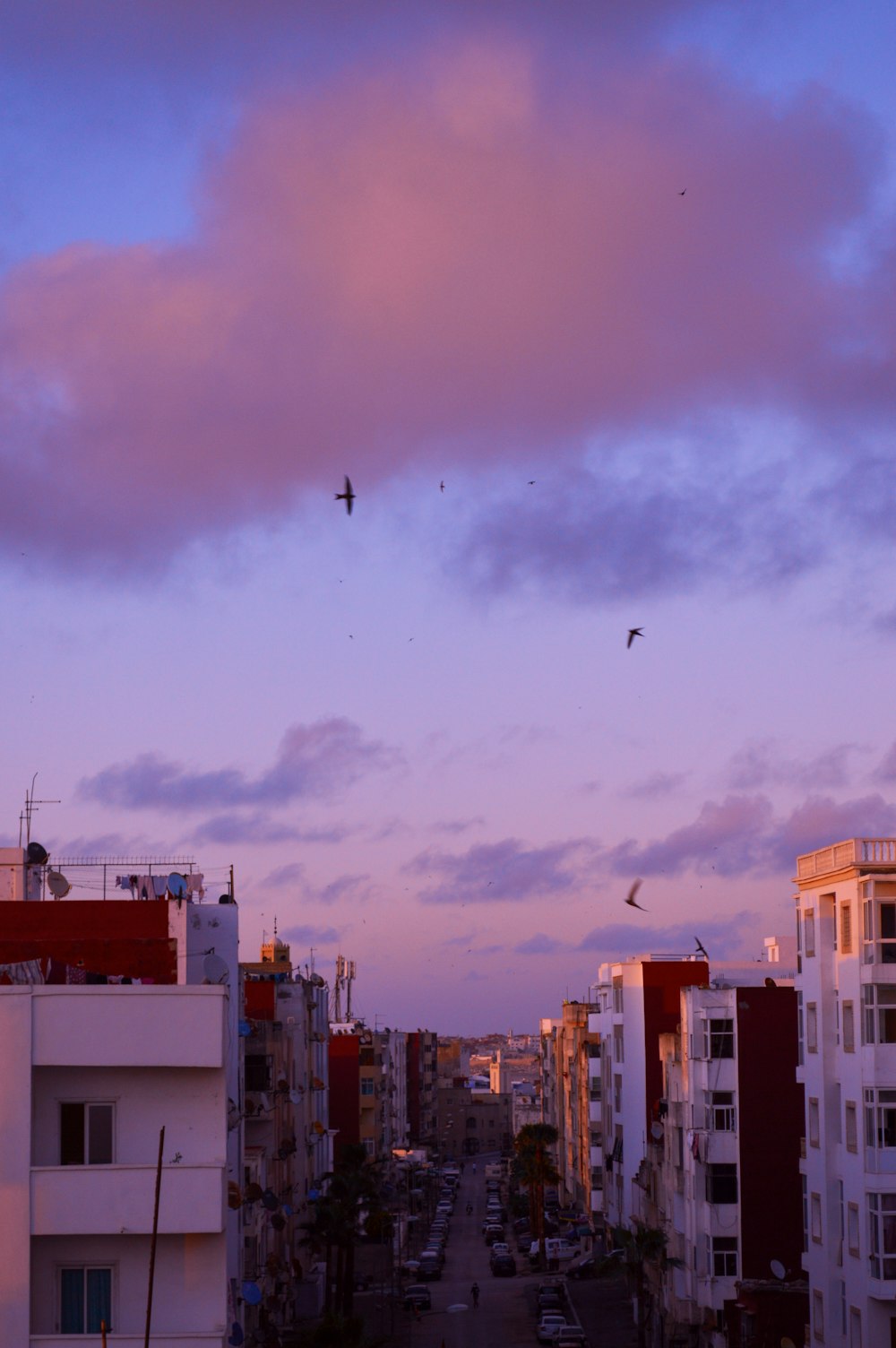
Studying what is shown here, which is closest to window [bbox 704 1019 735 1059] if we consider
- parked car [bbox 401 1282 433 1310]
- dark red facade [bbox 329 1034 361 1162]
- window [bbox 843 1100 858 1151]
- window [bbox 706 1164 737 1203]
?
window [bbox 706 1164 737 1203]

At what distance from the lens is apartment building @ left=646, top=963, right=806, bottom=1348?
62344 mm

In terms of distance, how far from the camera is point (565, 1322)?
255 ft

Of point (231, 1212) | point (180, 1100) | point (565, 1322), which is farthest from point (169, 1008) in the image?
point (565, 1322)

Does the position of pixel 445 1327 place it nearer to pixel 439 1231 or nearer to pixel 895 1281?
pixel 895 1281

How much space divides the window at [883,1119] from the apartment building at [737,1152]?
12.7 metres

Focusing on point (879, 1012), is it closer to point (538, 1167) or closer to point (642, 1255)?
point (642, 1255)

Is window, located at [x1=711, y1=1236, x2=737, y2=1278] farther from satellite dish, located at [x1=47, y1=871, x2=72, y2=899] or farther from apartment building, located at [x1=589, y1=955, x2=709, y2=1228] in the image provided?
satellite dish, located at [x1=47, y1=871, x2=72, y2=899]

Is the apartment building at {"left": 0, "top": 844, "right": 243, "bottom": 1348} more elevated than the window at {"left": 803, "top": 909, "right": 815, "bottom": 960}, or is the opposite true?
the window at {"left": 803, "top": 909, "right": 815, "bottom": 960}

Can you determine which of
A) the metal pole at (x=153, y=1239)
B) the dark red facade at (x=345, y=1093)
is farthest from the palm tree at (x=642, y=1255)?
the dark red facade at (x=345, y=1093)

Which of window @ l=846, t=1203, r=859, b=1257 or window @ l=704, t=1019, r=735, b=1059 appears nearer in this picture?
window @ l=846, t=1203, r=859, b=1257

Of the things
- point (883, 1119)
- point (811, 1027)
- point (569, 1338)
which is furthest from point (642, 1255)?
point (883, 1119)

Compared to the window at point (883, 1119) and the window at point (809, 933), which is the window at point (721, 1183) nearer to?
the window at point (809, 933)

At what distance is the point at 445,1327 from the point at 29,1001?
5598 centimetres

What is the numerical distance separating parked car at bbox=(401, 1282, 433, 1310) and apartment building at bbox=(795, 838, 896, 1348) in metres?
37.7
